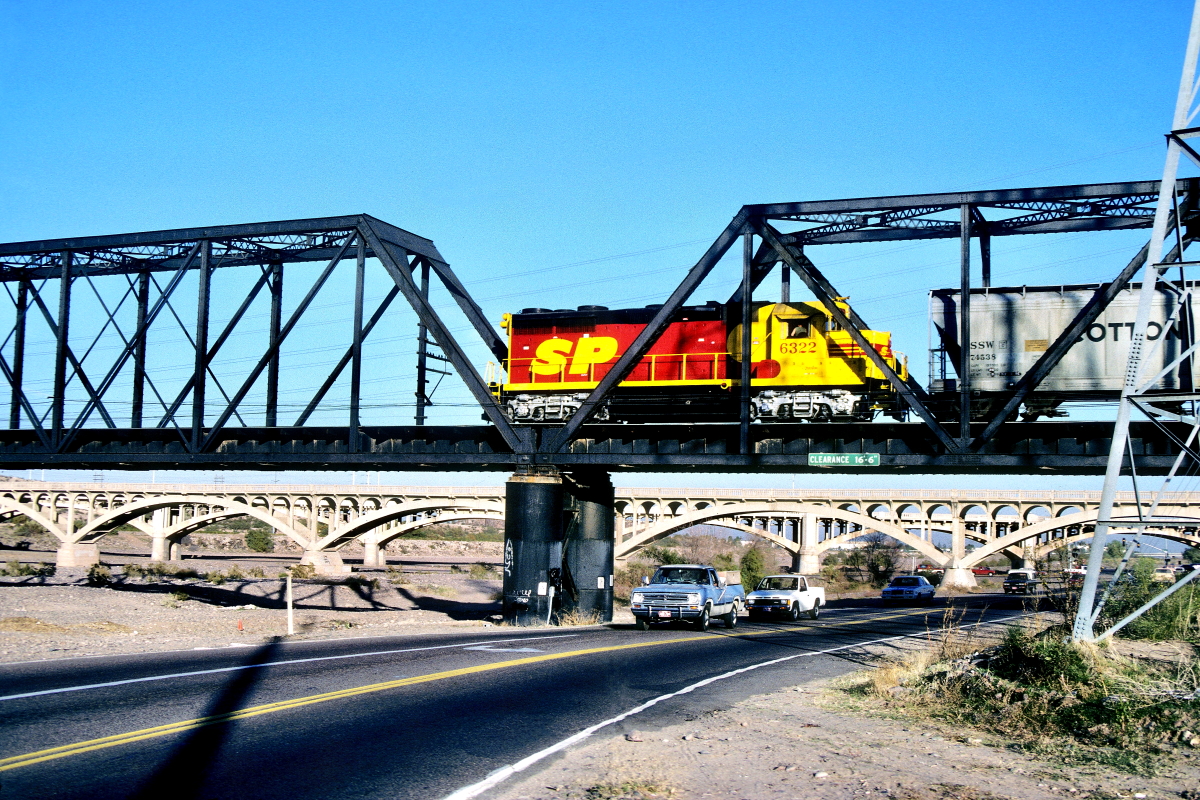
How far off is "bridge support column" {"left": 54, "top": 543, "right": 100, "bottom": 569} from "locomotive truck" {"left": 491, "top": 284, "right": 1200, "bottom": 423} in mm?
68527

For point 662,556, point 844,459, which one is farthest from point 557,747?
point 662,556

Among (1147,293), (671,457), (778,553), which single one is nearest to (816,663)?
(1147,293)

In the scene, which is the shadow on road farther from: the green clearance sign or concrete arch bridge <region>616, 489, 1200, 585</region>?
concrete arch bridge <region>616, 489, 1200, 585</region>

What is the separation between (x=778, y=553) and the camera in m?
194

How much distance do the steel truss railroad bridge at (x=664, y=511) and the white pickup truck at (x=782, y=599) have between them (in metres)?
41.4

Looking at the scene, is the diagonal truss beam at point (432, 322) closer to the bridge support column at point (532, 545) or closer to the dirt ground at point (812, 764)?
the bridge support column at point (532, 545)

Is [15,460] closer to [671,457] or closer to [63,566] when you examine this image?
[671,457]

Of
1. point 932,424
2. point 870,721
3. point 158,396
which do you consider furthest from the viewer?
point 158,396

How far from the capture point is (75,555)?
9006 cm

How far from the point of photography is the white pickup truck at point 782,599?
34.4m

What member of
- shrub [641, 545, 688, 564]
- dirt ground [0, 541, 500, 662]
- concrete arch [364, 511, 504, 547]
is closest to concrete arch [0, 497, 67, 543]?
dirt ground [0, 541, 500, 662]

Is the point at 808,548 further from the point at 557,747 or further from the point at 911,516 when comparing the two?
the point at 557,747

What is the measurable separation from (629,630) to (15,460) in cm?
2640

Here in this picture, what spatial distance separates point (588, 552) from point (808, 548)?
189 feet
